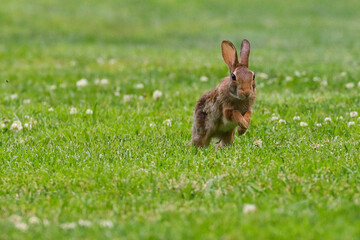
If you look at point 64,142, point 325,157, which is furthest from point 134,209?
point 64,142

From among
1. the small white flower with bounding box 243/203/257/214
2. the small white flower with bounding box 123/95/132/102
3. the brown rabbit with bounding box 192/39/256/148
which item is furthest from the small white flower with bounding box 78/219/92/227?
the small white flower with bounding box 123/95/132/102

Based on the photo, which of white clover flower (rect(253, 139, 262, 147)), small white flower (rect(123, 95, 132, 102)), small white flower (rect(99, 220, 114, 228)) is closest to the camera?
small white flower (rect(99, 220, 114, 228))

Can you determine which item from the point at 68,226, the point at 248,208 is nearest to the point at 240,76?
the point at 248,208

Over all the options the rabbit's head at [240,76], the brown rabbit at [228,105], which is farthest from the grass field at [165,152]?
the rabbit's head at [240,76]

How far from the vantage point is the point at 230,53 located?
20.2ft

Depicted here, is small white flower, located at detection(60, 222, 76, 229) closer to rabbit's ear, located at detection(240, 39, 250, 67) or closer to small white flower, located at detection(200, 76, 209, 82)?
rabbit's ear, located at detection(240, 39, 250, 67)

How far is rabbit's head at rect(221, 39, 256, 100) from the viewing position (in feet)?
18.6

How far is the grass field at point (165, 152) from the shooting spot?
3.96 m

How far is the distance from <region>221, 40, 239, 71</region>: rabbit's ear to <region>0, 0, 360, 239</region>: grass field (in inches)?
38.5

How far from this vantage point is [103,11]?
90.6 feet

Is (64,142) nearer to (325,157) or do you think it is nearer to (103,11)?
(325,157)

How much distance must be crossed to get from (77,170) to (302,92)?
609cm

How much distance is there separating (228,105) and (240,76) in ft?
1.48

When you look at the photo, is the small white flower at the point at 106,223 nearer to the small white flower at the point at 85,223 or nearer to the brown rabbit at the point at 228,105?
the small white flower at the point at 85,223
